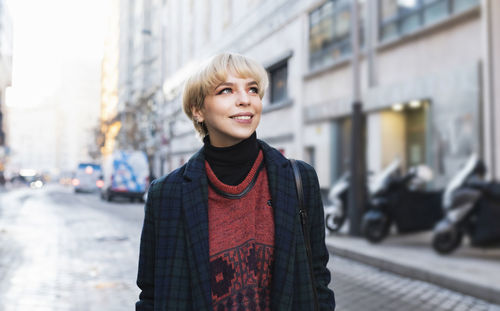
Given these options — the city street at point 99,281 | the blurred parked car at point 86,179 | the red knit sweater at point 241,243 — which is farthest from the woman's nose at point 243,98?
the blurred parked car at point 86,179

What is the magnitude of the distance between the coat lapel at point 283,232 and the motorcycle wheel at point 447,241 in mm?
6068

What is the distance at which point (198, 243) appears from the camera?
1.57 meters

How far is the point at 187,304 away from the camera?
160 cm

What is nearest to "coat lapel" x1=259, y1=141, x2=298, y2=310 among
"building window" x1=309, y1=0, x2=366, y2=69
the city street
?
the city street

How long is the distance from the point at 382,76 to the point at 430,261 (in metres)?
7.78

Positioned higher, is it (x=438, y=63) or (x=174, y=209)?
(x=438, y=63)

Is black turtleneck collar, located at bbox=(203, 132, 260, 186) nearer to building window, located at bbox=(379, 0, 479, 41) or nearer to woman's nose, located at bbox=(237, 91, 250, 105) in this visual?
woman's nose, located at bbox=(237, 91, 250, 105)

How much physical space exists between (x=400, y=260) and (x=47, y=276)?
4.74 meters

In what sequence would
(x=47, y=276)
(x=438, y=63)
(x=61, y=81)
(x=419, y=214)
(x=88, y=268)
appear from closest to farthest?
(x=47, y=276)
(x=88, y=268)
(x=419, y=214)
(x=438, y=63)
(x=61, y=81)

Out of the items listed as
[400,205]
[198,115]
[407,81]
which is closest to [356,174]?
[400,205]

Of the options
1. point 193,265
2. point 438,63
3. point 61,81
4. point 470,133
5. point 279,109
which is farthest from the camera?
point 61,81

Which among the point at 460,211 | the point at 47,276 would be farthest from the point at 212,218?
the point at 460,211

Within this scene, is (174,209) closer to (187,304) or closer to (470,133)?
(187,304)

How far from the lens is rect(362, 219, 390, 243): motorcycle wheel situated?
26.4 ft
